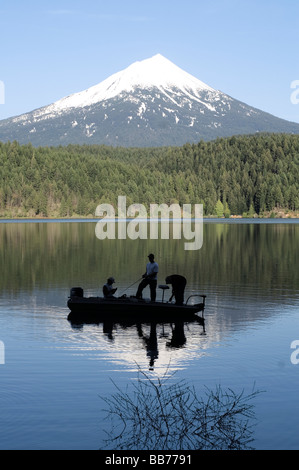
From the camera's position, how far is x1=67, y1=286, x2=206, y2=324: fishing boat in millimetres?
→ 32562

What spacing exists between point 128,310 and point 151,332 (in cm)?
369

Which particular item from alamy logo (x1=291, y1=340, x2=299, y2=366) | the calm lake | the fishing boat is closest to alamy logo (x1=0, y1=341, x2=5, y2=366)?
the calm lake

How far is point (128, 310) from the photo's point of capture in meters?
33.0

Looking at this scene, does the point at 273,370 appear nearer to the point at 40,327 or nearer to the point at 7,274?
the point at 40,327

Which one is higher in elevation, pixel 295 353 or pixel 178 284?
pixel 178 284

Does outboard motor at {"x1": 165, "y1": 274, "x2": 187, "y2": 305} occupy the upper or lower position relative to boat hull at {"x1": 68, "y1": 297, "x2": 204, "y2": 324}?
upper

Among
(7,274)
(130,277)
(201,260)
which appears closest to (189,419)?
(130,277)

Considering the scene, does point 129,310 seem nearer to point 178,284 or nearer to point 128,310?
point 128,310

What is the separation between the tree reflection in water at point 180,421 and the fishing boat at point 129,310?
12993 mm

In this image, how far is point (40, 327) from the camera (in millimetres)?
30328

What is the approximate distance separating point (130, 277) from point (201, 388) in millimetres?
30126

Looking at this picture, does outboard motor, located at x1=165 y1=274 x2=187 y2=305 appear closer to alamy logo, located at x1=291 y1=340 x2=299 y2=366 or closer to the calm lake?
the calm lake

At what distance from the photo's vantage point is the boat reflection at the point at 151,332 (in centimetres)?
2591

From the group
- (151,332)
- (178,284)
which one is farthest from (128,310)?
(151,332)
